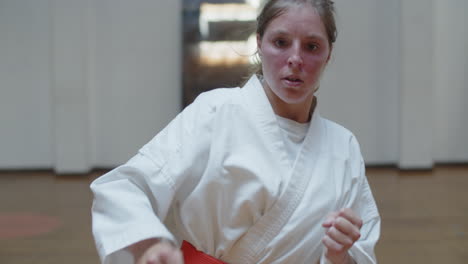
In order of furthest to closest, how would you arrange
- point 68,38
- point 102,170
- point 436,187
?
1. point 102,170
2. point 68,38
3. point 436,187

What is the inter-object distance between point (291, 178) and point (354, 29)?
8719 mm

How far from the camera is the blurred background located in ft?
31.3

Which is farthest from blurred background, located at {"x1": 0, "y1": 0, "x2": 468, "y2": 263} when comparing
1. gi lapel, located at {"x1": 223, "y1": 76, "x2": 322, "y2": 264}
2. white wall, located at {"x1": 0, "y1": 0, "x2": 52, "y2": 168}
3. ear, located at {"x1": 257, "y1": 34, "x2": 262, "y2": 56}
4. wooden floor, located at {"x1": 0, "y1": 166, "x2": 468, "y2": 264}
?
gi lapel, located at {"x1": 223, "y1": 76, "x2": 322, "y2": 264}

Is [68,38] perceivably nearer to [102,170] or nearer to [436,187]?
[102,170]

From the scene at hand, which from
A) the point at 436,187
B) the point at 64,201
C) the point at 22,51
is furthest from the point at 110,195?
the point at 22,51

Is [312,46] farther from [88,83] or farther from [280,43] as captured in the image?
[88,83]

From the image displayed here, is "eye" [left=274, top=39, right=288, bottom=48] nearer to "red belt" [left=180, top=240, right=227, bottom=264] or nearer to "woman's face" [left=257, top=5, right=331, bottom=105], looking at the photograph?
"woman's face" [left=257, top=5, right=331, bottom=105]

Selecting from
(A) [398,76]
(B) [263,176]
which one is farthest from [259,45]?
(A) [398,76]

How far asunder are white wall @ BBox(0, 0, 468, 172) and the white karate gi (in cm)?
825

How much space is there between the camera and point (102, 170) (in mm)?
9930

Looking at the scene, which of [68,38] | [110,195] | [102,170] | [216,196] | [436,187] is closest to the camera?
[110,195]

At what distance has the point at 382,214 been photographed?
648cm

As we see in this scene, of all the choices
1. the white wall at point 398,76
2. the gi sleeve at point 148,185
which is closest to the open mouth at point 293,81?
the gi sleeve at point 148,185

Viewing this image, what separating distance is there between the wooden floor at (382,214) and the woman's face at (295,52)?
362 cm
